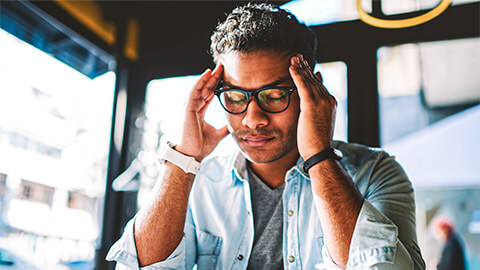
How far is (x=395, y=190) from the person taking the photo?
131cm

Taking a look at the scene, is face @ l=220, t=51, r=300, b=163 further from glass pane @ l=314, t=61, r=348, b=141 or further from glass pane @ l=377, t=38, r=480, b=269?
glass pane @ l=377, t=38, r=480, b=269

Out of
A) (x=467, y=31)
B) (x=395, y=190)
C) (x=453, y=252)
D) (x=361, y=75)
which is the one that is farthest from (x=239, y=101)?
(x=453, y=252)

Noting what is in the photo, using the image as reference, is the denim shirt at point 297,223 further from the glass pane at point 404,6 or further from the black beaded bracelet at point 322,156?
the glass pane at point 404,6

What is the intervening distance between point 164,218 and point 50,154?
7.24 ft

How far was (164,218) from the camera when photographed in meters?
1.34

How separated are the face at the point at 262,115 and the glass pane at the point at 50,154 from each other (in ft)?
6.25

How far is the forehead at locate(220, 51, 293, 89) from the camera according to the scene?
143 centimetres

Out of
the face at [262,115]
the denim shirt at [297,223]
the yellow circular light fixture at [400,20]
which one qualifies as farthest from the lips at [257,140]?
the yellow circular light fixture at [400,20]

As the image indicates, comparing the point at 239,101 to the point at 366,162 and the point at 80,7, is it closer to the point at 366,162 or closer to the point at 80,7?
the point at 366,162

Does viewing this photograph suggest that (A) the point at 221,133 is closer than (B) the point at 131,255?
No

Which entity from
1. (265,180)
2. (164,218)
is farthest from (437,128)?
(164,218)

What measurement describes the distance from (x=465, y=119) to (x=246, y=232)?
5352mm

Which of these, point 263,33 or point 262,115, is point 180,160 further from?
point 263,33

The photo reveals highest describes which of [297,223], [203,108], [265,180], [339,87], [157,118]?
[339,87]
